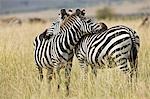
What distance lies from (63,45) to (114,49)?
35.5 inches

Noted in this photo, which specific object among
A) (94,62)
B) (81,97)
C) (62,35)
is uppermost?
(62,35)

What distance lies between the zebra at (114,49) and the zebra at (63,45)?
0.27 meters

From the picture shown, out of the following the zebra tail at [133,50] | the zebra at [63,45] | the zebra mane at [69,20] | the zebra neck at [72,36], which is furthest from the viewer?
the zebra mane at [69,20]

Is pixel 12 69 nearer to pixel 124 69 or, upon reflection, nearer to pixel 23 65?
pixel 23 65

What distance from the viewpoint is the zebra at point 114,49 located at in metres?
7.29

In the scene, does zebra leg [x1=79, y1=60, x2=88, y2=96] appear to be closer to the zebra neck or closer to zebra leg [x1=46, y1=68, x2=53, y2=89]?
the zebra neck

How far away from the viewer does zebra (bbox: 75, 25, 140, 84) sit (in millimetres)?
7285

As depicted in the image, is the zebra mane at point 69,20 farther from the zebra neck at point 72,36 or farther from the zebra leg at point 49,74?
the zebra leg at point 49,74

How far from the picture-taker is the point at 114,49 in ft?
23.9

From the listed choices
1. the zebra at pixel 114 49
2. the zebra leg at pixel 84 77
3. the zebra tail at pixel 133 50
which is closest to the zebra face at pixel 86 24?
the zebra at pixel 114 49

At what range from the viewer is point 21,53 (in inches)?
402

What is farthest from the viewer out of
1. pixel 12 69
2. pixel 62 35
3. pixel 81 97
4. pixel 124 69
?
pixel 12 69

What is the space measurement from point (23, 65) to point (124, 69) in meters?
2.33

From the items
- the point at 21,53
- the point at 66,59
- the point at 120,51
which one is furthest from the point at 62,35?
the point at 21,53
